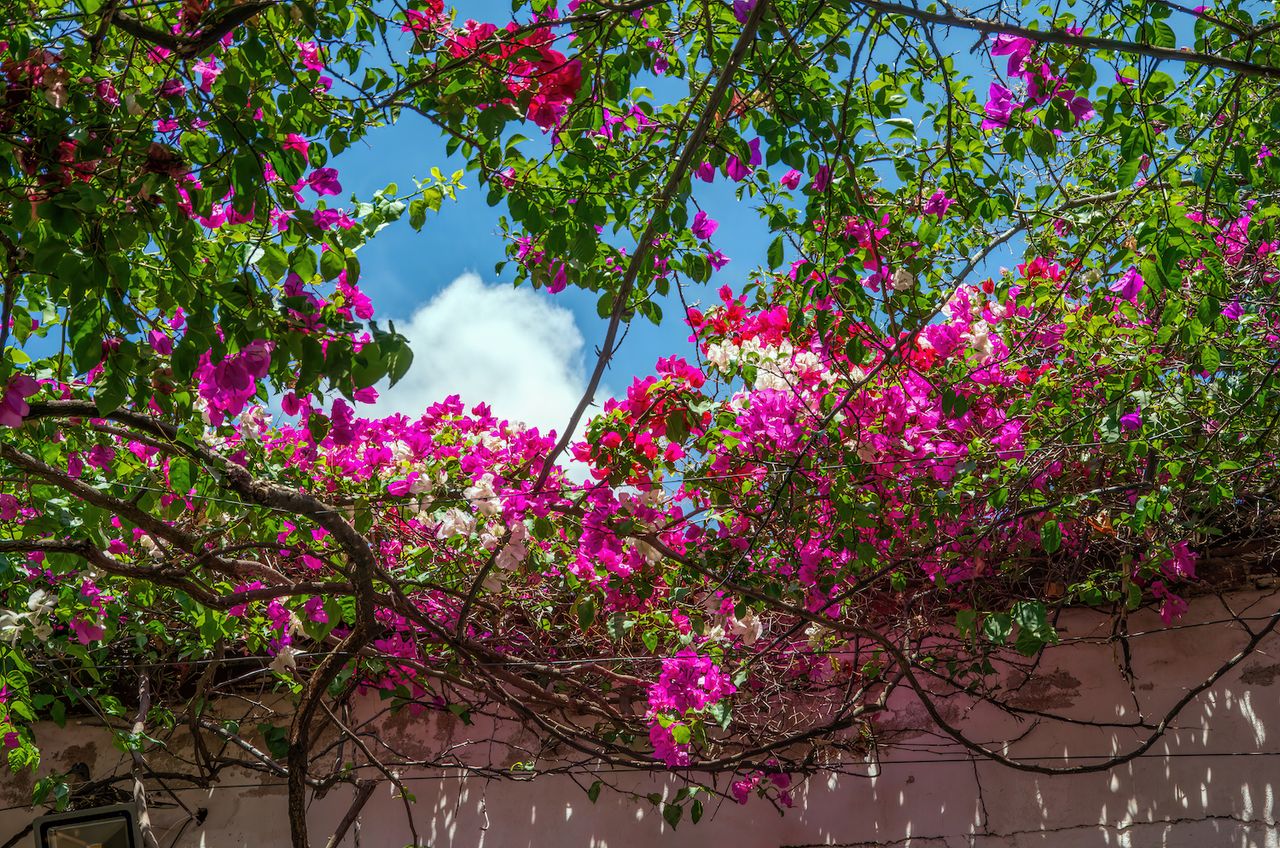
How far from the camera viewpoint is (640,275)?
234 centimetres

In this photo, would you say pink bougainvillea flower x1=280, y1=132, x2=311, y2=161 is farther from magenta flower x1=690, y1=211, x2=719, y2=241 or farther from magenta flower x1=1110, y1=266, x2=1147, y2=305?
magenta flower x1=1110, y1=266, x2=1147, y2=305

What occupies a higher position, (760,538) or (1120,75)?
(1120,75)

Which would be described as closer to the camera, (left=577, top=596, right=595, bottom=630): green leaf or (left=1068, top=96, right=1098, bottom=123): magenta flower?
(left=1068, top=96, right=1098, bottom=123): magenta flower

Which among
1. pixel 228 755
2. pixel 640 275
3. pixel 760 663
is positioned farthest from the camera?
pixel 228 755

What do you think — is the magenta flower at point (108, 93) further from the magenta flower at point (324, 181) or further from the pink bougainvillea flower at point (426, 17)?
the pink bougainvillea flower at point (426, 17)

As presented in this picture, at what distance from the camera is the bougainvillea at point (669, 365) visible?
6.08ft

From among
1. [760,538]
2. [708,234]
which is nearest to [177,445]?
[708,234]

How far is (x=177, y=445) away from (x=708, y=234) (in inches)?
50.7

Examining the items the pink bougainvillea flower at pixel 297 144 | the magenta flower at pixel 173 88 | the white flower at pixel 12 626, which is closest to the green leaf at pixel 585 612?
the pink bougainvillea flower at pixel 297 144

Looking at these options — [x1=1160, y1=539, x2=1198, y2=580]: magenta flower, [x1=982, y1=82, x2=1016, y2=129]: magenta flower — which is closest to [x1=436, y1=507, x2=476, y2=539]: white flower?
[x1=982, y1=82, x2=1016, y2=129]: magenta flower

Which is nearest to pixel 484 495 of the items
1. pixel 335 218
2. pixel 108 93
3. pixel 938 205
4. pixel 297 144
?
pixel 335 218

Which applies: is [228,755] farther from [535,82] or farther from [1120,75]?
[1120,75]

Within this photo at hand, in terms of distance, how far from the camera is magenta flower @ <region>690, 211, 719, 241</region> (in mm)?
2484

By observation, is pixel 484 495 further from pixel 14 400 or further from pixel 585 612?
pixel 14 400
